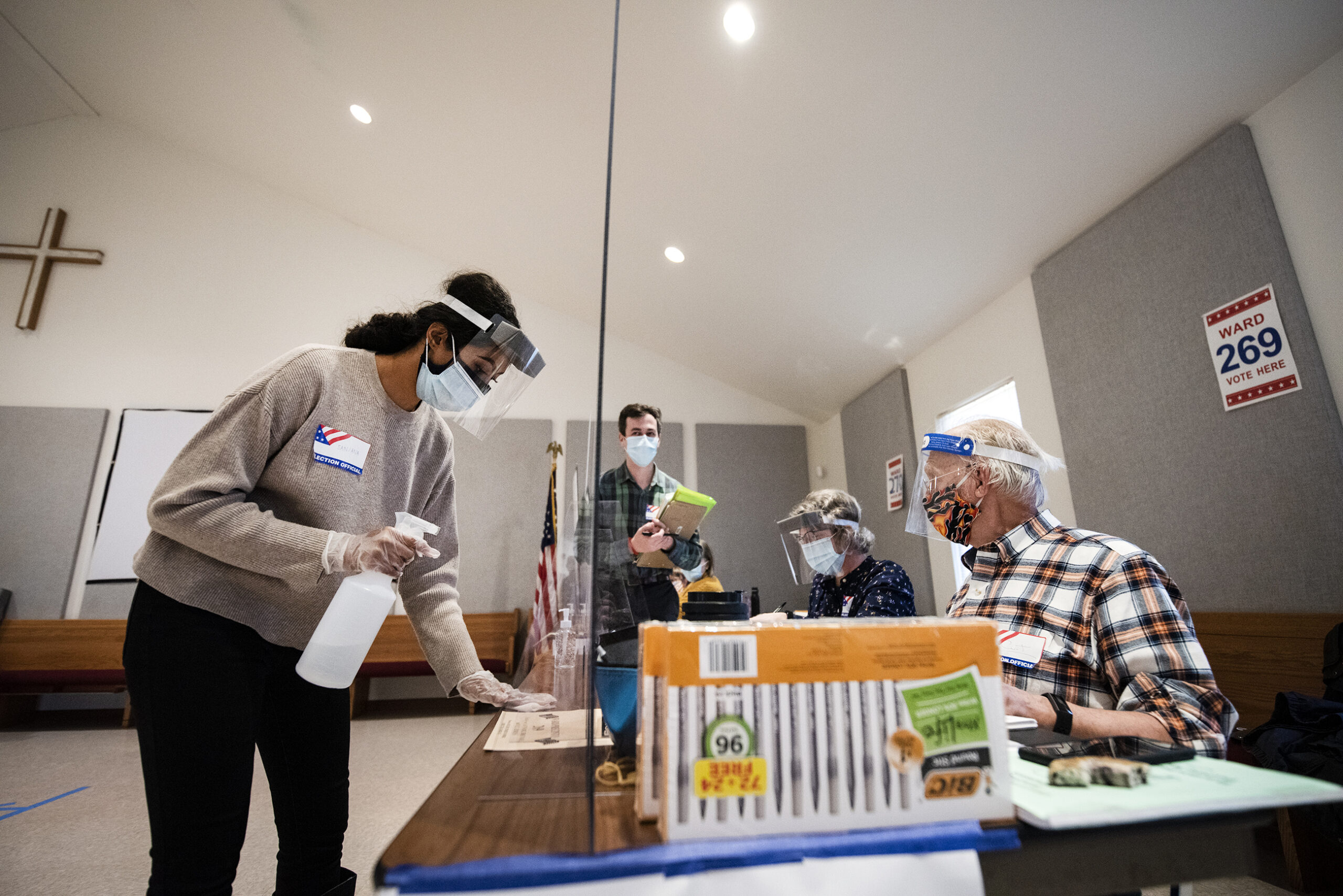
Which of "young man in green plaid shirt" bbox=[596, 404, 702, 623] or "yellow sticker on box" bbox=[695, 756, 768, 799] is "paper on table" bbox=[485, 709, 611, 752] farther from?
"young man in green plaid shirt" bbox=[596, 404, 702, 623]

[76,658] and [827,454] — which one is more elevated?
[827,454]

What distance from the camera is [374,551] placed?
895 millimetres

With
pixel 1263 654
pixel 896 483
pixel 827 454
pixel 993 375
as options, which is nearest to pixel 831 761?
pixel 1263 654

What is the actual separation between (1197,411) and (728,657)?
2.39 meters

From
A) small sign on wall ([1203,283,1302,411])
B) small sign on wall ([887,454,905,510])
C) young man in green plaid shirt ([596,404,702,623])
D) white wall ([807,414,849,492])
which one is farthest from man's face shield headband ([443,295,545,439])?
white wall ([807,414,849,492])

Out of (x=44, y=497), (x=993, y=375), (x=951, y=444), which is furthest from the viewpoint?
(x=44, y=497)

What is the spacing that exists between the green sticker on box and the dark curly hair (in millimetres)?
993

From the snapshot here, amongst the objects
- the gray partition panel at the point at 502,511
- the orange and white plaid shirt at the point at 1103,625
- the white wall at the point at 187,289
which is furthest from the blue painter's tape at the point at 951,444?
the gray partition panel at the point at 502,511

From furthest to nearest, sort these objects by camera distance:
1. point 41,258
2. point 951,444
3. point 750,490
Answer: point 750,490, point 41,258, point 951,444

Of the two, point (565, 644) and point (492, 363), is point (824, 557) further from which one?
point (492, 363)

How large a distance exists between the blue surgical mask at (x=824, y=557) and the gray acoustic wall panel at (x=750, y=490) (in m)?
2.74

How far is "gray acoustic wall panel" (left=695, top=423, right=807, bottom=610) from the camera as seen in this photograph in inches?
191

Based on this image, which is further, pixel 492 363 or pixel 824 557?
pixel 824 557

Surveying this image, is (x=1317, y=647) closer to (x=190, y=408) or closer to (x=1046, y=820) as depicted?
(x=1046, y=820)
